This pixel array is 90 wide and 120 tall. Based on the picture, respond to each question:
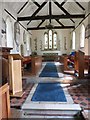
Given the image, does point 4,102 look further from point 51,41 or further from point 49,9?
point 51,41

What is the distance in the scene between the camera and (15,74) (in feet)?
11.9

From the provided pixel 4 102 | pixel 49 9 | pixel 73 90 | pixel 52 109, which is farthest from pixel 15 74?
pixel 49 9

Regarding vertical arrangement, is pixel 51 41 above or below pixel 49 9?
below

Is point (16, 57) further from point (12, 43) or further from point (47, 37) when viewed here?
point (47, 37)

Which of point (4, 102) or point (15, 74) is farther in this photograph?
point (15, 74)

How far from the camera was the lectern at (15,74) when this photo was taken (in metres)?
3.46

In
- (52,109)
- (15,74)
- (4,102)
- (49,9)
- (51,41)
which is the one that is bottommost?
(52,109)

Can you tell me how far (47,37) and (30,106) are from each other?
13.2 metres

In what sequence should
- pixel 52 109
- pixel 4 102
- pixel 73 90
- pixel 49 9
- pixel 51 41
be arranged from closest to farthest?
pixel 4 102 < pixel 52 109 < pixel 73 90 < pixel 49 9 < pixel 51 41

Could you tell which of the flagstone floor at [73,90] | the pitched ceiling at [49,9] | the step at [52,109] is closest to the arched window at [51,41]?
the pitched ceiling at [49,9]

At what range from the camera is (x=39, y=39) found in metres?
16.0

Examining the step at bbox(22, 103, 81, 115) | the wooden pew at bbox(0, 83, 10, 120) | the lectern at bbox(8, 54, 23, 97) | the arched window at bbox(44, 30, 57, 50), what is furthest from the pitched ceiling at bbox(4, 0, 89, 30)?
the wooden pew at bbox(0, 83, 10, 120)

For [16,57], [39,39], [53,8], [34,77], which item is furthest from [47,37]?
[16,57]

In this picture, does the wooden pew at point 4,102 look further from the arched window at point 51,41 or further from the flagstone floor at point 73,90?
the arched window at point 51,41
